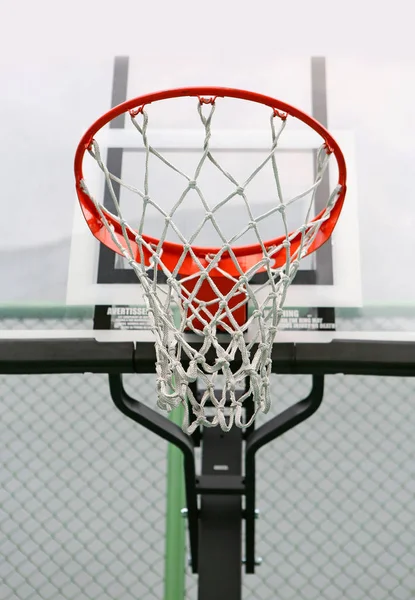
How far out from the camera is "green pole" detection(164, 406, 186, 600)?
1776 millimetres

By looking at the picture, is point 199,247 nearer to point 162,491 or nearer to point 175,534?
point 175,534

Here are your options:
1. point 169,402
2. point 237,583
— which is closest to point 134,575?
point 237,583

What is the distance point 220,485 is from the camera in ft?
5.14

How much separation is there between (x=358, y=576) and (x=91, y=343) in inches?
63.8

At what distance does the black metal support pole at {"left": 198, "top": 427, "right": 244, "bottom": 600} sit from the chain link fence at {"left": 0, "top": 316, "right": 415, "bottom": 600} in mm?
952

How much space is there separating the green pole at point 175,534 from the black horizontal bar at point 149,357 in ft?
1.59

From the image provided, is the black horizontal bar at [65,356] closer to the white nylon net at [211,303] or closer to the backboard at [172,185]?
the backboard at [172,185]

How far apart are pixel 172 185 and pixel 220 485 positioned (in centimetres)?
67

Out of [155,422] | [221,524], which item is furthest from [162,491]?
[155,422]

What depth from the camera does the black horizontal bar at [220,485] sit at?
5.10ft

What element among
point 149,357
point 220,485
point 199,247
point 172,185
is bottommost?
point 220,485

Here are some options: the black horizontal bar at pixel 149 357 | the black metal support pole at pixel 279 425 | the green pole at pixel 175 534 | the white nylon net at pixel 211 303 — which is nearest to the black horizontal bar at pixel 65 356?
the black horizontal bar at pixel 149 357

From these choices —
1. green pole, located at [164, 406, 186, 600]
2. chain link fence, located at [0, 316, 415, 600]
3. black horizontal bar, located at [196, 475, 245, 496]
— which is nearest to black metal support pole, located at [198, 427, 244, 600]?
black horizontal bar, located at [196, 475, 245, 496]

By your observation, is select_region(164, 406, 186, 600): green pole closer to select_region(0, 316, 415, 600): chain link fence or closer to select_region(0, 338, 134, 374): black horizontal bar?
select_region(0, 338, 134, 374): black horizontal bar
